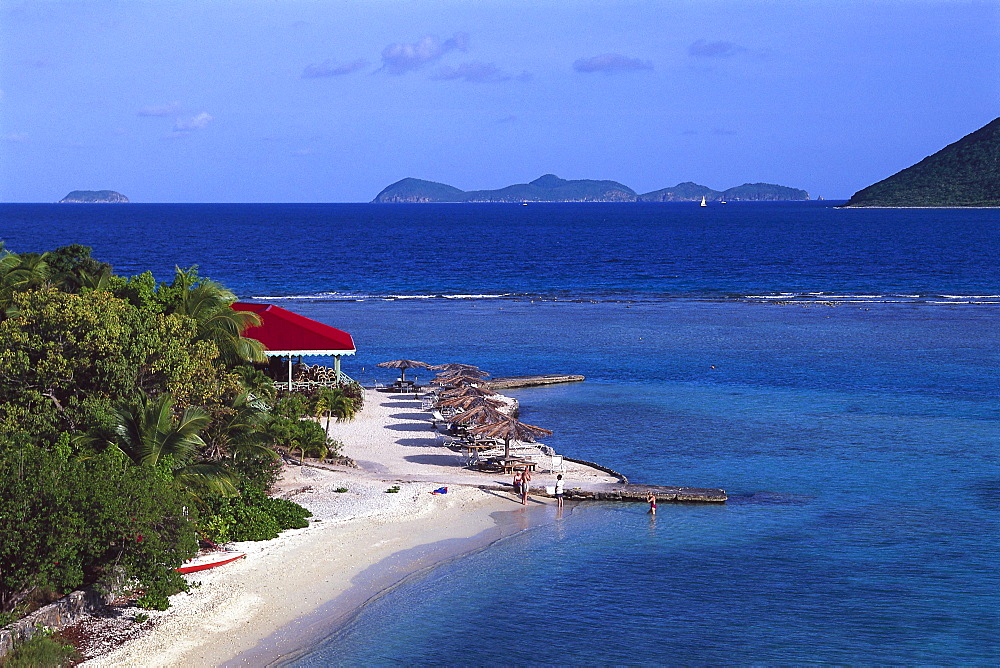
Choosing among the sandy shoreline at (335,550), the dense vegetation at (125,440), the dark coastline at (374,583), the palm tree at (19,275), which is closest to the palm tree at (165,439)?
the dense vegetation at (125,440)

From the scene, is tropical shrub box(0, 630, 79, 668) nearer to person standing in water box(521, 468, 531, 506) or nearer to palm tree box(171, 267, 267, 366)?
palm tree box(171, 267, 267, 366)

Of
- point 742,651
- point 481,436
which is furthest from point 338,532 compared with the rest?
point 742,651

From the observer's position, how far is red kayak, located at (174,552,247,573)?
21.3m

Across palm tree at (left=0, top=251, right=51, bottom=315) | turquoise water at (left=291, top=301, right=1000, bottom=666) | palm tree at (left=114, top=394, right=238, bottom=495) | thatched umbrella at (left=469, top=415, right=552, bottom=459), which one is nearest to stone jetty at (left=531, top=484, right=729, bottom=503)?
turquoise water at (left=291, top=301, right=1000, bottom=666)

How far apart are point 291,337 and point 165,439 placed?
16545mm

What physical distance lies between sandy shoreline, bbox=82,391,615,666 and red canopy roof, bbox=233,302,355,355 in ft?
12.5

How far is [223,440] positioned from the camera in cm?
2494

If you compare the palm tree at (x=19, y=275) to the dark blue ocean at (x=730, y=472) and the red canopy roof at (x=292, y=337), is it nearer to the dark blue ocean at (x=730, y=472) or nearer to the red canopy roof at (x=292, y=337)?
the red canopy roof at (x=292, y=337)

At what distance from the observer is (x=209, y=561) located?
71.7 ft

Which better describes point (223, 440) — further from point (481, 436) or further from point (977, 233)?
point (977, 233)

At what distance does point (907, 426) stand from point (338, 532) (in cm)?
2207

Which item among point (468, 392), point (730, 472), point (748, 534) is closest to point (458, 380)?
point (468, 392)

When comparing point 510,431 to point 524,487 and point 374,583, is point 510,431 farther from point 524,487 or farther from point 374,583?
point 374,583

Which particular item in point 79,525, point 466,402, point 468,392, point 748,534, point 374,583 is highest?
point 468,392
